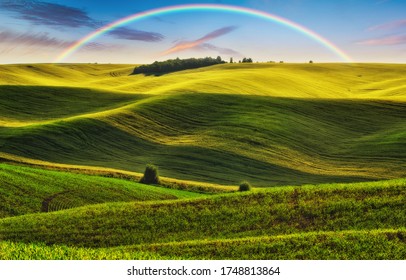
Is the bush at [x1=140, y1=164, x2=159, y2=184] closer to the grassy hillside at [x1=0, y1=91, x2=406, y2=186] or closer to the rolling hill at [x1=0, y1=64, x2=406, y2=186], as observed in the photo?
the grassy hillside at [x1=0, y1=91, x2=406, y2=186]

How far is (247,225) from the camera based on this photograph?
58.5ft

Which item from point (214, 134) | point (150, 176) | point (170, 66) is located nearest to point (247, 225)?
point (150, 176)

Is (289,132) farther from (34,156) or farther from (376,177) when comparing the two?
(34,156)

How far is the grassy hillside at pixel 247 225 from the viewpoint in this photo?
45.7 feet

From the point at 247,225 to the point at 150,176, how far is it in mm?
18867

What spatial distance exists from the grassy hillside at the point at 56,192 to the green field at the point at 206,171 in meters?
0.12

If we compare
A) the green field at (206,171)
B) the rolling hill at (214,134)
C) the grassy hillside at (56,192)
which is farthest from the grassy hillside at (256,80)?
the grassy hillside at (56,192)

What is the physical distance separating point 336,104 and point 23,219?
54.4 m

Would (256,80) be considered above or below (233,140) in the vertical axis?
above

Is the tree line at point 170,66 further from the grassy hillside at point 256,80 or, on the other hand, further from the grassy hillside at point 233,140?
the grassy hillside at point 233,140

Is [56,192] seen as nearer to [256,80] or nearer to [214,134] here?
[214,134]

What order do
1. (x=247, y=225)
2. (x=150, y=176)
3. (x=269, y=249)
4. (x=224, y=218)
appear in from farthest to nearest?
(x=150, y=176), (x=224, y=218), (x=247, y=225), (x=269, y=249)

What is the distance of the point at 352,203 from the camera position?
18.7m
